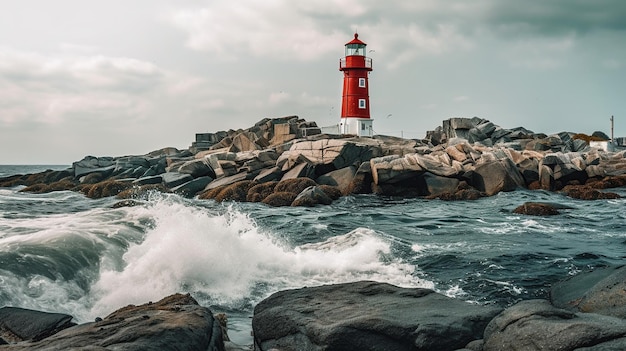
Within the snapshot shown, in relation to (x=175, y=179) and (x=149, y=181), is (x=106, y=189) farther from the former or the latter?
(x=175, y=179)

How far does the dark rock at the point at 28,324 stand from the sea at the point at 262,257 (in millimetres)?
1422

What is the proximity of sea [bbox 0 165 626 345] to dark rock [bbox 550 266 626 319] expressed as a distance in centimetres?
51

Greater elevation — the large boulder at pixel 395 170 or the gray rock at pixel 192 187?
the large boulder at pixel 395 170

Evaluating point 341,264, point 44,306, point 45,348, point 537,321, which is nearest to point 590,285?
point 537,321

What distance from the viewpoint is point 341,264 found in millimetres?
9633

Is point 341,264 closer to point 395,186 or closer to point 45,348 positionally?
point 45,348

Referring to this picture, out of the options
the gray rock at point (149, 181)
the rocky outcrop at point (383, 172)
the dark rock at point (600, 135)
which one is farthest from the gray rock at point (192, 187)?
the dark rock at point (600, 135)

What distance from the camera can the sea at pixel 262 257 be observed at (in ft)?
25.8

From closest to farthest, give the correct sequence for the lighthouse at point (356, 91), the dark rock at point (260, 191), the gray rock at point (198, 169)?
1. the dark rock at point (260, 191)
2. the gray rock at point (198, 169)
3. the lighthouse at point (356, 91)

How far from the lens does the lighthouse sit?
126 ft

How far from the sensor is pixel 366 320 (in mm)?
4719

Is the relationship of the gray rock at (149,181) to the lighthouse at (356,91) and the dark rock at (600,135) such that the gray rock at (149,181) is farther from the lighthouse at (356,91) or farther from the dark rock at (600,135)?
the dark rock at (600,135)

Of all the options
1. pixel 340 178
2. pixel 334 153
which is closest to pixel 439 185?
pixel 340 178

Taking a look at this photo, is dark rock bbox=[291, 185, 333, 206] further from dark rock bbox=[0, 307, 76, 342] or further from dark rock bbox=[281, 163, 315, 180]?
dark rock bbox=[0, 307, 76, 342]
